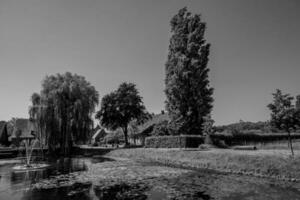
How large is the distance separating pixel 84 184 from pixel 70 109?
1951cm

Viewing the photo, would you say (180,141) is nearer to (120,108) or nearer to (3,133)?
(120,108)

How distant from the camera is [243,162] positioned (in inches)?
565

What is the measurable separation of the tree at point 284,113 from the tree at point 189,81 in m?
12.0

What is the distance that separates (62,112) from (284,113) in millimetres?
25895

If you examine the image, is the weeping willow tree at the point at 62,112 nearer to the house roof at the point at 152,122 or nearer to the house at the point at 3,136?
the house roof at the point at 152,122

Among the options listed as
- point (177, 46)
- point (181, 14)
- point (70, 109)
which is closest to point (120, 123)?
point (70, 109)

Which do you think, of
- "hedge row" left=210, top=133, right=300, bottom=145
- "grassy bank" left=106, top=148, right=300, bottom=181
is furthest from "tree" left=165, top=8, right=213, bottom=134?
"grassy bank" left=106, top=148, right=300, bottom=181

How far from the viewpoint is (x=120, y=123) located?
37.2 meters

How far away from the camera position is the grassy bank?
39.5 ft

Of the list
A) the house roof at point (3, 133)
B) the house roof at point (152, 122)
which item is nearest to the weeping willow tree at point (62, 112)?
the house roof at point (152, 122)

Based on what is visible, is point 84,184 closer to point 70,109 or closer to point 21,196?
point 21,196

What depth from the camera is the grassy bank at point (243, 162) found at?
12.1 m

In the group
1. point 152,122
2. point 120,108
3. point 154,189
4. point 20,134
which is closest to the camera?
point 154,189

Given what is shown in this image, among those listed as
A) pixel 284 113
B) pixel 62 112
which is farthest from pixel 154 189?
pixel 62 112
